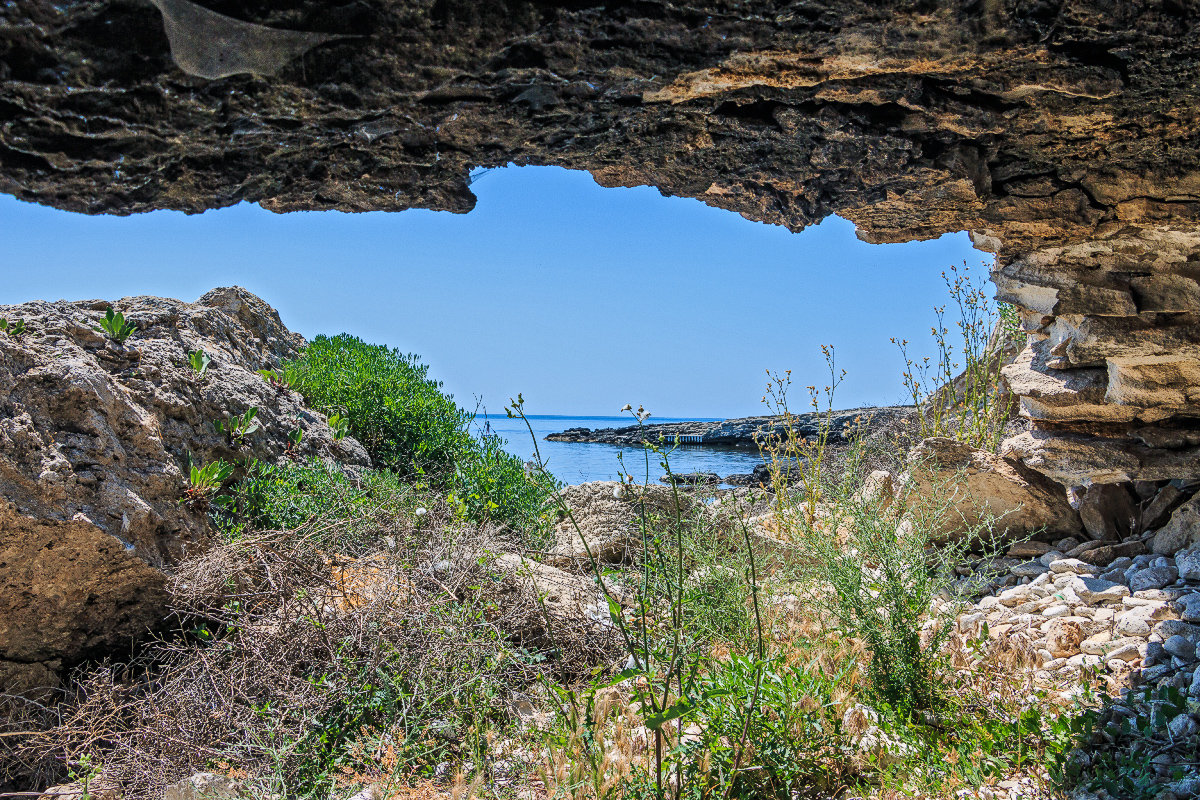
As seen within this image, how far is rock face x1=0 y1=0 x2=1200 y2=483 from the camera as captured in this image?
1259 mm

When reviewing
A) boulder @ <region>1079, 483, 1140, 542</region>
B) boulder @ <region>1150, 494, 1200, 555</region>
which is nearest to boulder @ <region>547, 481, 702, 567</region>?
boulder @ <region>1079, 483, 1140, 542</region>

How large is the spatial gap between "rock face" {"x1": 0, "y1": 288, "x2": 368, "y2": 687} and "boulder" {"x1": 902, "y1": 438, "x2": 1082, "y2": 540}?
5.00 meters

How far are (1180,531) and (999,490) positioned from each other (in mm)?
1079

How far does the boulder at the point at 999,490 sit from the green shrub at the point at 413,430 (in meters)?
3.48

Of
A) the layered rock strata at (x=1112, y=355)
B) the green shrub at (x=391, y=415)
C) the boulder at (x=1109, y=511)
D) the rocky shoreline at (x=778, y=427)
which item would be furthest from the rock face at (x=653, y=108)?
the green shrub at (x=391, y=415)

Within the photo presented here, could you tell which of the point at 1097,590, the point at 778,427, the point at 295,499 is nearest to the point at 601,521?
the point at 295,499

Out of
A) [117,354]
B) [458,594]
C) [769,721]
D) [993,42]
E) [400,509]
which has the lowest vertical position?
[769,721]

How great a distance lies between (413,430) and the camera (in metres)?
7.50

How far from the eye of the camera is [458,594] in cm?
390

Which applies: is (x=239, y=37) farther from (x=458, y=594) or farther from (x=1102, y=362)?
(x=1102, y=362)

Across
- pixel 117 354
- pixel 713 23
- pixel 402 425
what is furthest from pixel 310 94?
pixel 402 425

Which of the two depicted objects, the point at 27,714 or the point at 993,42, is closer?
the point at 993,42

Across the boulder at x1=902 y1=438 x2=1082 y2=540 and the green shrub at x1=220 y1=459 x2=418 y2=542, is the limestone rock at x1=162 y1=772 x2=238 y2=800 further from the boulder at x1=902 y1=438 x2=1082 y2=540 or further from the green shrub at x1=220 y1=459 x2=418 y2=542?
the boulder at x1=902 y1=438 x2=1082 y2=540

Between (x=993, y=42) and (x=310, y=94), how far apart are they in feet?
4.88
